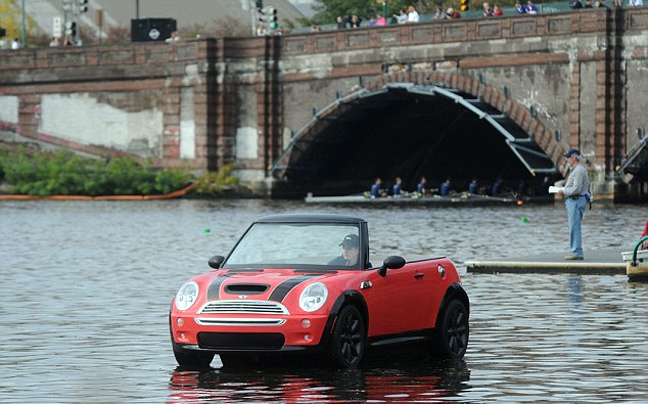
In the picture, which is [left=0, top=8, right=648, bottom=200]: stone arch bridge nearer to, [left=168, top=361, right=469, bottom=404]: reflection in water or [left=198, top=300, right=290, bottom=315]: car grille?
[left=168, top=361, right=469, bottom=404]: reflection in water

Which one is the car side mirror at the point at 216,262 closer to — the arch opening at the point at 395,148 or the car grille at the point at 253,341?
the car grille at the point at 253,341

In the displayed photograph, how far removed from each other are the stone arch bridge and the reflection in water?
50034mm

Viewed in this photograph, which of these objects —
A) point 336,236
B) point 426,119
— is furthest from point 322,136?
point 336,236

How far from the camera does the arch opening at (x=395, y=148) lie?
255 ft

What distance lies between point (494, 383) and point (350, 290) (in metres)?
1.65

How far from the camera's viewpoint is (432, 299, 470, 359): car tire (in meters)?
16.7

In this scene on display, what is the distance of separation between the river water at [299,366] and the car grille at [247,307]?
581 mm

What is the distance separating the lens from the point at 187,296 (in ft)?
51.1

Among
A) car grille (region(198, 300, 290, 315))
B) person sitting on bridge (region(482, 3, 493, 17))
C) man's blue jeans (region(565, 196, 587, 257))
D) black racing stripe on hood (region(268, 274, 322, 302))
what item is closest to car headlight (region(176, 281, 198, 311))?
car grille (region(198, 300, 290, 315))

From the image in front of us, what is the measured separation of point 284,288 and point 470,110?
58323 mm

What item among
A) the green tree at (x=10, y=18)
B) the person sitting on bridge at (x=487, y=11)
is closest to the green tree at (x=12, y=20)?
the green tree at (x=10, y=18)

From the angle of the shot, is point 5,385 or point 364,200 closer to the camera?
point 5,385

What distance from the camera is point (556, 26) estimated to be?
6719cm

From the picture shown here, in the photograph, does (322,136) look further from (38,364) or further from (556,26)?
(38,364)
